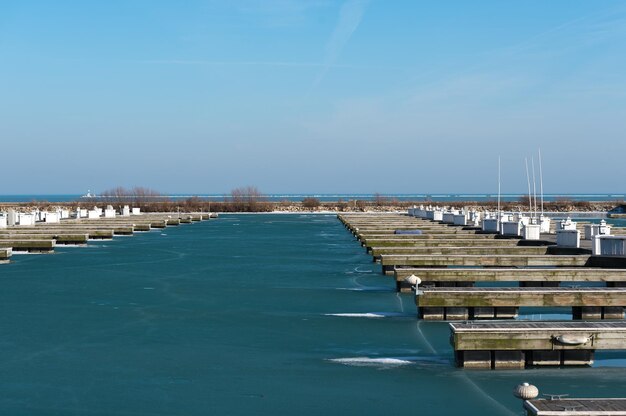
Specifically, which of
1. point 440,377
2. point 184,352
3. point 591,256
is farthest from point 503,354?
point 591,256

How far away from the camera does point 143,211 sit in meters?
103

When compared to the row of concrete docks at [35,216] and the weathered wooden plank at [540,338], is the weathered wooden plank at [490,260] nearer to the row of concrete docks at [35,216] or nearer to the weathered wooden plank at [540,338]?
the weathered wooden plank at [540,338]

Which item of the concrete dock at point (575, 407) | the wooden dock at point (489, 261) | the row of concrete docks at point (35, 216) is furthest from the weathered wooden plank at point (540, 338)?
the row of concrete docks at point (35, 216)

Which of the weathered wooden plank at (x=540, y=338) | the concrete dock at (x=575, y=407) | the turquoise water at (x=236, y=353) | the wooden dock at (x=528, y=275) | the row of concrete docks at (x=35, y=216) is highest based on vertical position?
the row of concrete docks at (x=35, y=216)

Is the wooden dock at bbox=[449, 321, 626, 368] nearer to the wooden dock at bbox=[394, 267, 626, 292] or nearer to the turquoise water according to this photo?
the turquoise water

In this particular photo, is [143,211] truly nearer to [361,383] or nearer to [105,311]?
[105,311]

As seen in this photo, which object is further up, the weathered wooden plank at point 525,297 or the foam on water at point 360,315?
the weathered wooden plank at point 525,297

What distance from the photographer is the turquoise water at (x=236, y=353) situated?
Answer: 1105cm

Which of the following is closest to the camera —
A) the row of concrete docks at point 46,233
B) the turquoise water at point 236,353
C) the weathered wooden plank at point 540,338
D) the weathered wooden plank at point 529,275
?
the turquoise water at point 236,353

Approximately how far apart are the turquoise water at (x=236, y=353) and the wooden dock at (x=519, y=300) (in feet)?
1.97

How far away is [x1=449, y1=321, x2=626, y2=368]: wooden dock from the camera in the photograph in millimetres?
12148

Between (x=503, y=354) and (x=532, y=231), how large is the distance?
2082cm

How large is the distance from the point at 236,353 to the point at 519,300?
18.0 ft

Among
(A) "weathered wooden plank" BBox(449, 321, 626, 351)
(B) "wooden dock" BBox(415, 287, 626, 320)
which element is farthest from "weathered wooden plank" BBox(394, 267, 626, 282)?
(A) "weathered wooden plank" BBox(449, 321, 626, 351)
